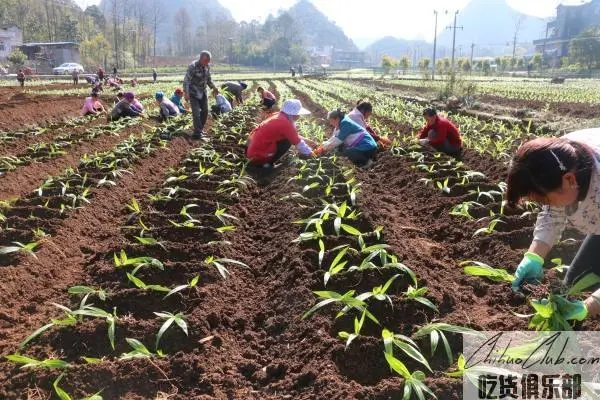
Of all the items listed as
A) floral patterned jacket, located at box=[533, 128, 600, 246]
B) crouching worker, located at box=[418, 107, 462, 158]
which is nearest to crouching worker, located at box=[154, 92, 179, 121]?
crouching worker, located at box=[418, 107, 462, 158]

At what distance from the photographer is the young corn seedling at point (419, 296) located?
3.05m

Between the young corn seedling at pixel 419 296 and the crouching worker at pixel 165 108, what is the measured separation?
1031cm

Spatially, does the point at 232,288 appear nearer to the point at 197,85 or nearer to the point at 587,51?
the point at 197,85

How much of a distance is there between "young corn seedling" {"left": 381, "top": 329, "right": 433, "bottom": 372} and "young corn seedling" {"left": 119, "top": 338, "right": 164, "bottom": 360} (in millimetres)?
1324

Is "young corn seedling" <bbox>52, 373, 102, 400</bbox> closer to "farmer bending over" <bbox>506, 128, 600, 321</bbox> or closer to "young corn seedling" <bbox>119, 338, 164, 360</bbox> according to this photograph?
"young corn seedling" <bbox>119, 338, 164, 360</bbox>

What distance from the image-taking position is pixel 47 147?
27.5 feet

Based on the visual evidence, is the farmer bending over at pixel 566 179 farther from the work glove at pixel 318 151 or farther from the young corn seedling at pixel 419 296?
the work glove at pixel 318 151

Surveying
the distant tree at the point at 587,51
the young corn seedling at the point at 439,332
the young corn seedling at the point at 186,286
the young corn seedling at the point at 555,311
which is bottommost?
the young corn seedling at the point at 186,286

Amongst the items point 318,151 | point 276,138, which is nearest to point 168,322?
point 276,138

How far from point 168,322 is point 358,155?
5.14 m

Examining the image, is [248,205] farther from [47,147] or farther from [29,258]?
[47,147]

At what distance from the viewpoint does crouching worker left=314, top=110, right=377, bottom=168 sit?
7.38 m

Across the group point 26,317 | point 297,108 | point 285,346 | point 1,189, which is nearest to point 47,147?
point 1,189

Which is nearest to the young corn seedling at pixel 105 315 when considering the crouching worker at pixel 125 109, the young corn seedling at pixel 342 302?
the young corn seedling at pixel 342 302
